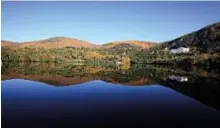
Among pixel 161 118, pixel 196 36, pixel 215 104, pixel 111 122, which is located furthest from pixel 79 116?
pixel 196 36

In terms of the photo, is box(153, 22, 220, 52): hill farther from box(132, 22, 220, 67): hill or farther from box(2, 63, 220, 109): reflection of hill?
box(2, 63, 220, 109): reflection of hill

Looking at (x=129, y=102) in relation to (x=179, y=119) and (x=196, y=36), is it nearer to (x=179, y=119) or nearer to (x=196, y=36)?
(x=179, y=119)

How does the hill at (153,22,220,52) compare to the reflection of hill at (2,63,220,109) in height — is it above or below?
above

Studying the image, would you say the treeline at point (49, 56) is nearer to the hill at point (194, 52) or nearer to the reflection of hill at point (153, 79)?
the hill at point (194, 52)

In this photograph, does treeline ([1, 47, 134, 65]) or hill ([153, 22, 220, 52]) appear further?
hill ([153, 22, 220, 52])

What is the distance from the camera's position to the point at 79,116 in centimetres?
1170

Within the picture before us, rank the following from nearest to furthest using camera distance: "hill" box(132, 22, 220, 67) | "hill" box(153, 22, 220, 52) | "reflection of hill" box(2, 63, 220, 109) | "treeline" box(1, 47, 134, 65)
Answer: "reflection of hill" box(2, 63, 220, 109) < "hill" box(132, 22, 220, 67) < "treeline" box(1, 47, 134, 65) < "hill" box(153, 22, 220, 52)

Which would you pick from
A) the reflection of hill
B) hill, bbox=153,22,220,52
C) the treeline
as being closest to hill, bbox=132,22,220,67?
hill, bbox=153,22,220,52

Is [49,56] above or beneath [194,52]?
beneath

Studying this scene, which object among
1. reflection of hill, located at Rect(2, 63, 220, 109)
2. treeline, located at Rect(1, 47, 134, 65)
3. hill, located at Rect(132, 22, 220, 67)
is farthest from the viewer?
treeline, located at Rect(1, 47, 134, 65)

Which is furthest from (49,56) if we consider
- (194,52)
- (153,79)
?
(153,79)

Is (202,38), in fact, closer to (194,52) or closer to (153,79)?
(194,52)

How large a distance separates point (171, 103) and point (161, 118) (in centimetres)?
425

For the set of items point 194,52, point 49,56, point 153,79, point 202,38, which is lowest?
point 153,79
